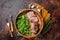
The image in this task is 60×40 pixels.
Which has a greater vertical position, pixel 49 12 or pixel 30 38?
pixel 49 12

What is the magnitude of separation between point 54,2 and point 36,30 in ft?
0.96

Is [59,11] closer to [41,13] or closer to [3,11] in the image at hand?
[41,13]

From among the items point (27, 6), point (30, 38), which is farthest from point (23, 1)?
point (30, 38)

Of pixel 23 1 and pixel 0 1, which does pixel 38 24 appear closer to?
pixel 23 1

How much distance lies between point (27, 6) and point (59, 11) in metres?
0.26

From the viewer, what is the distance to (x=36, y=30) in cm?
196

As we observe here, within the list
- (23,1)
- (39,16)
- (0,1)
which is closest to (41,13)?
(39,16)

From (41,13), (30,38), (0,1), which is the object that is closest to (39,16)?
(41,13)

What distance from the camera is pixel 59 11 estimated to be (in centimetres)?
207

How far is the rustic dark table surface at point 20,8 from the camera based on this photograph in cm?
200

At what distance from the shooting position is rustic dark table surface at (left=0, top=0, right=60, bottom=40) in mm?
2004

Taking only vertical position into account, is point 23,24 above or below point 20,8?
below

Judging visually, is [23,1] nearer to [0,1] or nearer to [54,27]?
[0,1]

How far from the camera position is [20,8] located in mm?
2043
